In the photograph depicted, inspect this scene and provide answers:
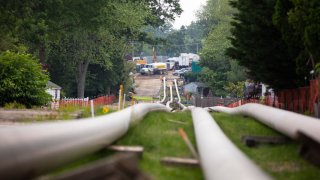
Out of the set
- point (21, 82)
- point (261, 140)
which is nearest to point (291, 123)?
point (261, 140)

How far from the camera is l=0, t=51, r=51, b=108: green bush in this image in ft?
71.7

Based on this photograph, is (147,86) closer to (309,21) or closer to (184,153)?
(309,21)

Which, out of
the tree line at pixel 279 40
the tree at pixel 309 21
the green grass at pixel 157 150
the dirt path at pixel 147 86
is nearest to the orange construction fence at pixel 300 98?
the tree line at pixel 279 40

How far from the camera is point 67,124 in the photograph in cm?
677

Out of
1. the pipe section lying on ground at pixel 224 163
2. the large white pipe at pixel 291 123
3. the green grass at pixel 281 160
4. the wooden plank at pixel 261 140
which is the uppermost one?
the large white pipe at pixel 291 123

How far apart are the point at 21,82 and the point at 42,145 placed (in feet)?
56.4

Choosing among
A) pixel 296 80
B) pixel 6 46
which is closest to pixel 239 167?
pixel 296 80

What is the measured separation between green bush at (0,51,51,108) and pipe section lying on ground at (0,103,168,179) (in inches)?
590

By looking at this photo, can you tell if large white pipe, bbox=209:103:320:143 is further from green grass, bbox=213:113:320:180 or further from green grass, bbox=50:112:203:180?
green grass, bbox=50:112:203:180

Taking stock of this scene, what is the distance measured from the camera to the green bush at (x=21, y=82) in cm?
2184

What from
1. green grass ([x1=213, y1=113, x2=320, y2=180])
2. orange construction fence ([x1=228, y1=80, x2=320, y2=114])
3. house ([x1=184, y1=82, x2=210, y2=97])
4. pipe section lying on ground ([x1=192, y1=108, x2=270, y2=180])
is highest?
house ([x1=184, y1=82, x2=210, y2=97])

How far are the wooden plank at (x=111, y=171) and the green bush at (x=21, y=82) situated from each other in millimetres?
17365

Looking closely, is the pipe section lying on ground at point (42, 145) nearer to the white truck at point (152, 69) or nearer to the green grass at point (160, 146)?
the green grass at point (160, 146)

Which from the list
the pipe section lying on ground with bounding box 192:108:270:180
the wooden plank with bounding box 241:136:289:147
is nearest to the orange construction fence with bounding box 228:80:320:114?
the wooden plank with bounding box 241:136:289:147
